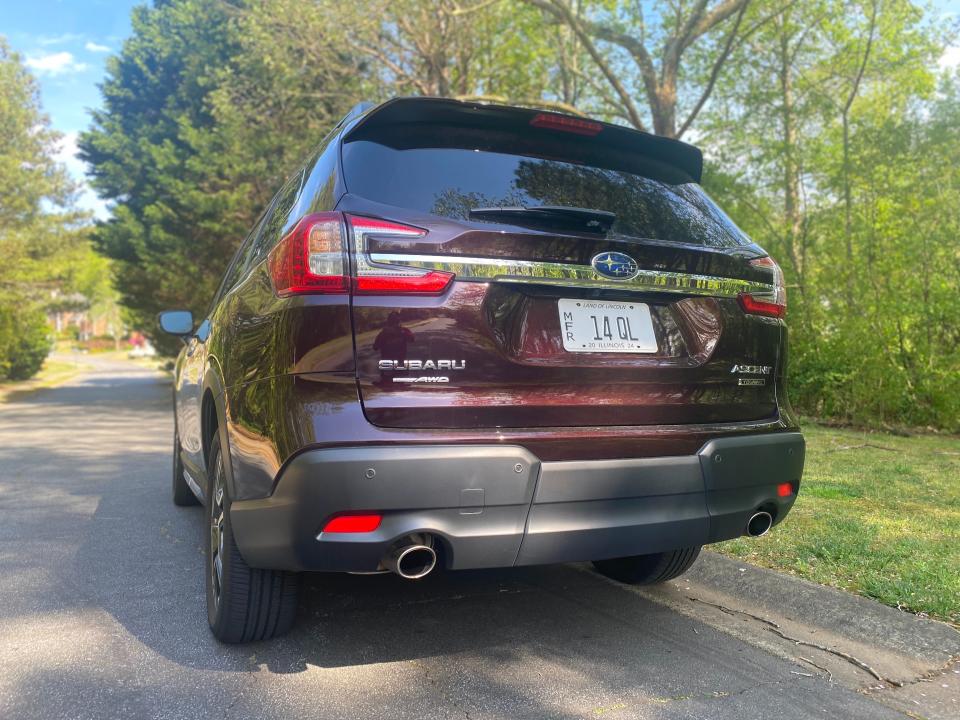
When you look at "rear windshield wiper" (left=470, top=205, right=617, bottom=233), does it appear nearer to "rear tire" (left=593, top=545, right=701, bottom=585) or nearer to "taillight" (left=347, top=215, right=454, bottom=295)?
"taillight" (left=347, top=215, right=454, bottom=295)

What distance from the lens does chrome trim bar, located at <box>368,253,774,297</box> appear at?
2416mm

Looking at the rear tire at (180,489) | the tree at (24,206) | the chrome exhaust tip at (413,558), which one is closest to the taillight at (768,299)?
the chrome exhaust tip at (413,558)

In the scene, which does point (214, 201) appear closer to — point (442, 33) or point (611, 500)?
point (442, 33)

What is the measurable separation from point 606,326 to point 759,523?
1.02 metres

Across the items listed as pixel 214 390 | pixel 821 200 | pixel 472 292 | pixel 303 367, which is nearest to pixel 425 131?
pixel 472 292

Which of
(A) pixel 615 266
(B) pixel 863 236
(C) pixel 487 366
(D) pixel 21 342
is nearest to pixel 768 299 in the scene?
(A) pixel 615 266

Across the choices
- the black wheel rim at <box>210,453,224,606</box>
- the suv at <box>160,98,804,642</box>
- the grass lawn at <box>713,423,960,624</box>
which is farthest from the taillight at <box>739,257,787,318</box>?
the black wheel rim at <box>210,453,224,606</box>

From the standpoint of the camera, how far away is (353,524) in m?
2.36

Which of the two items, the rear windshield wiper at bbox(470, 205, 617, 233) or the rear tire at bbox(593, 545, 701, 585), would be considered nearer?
the rear windshield wiper at bbox(470, 205, 617, 233)

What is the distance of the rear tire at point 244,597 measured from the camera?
281cm

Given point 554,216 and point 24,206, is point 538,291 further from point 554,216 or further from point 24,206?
point 24,206

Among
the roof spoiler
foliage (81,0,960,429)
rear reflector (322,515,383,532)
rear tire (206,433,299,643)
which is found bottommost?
rear tire (206,433,299,643)

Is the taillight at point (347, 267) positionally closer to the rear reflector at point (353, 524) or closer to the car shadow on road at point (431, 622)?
the rear reflector at point (353, 524)

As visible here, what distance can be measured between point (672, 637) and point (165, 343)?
27017 mm
